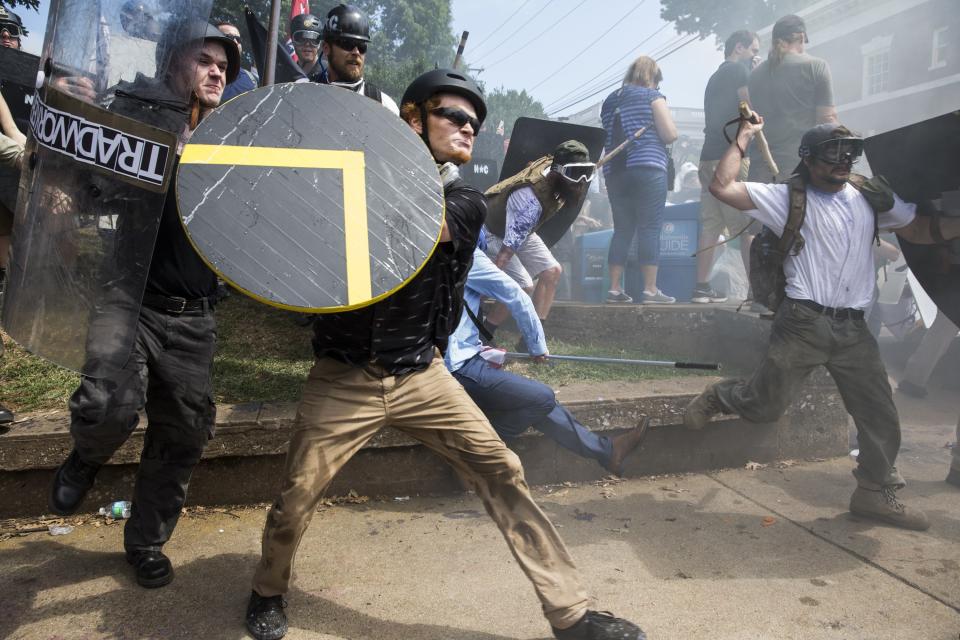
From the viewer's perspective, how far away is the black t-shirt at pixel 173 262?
2.38 m

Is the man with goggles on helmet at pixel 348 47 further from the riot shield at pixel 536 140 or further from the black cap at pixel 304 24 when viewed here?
the black cap at pixel 304 24

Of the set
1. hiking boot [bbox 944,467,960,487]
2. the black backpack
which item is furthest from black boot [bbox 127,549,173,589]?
hiking boot [bbox 944,467,960,487]

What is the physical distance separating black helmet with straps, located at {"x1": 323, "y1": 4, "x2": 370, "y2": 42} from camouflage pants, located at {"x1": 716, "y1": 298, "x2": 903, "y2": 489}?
96.0 inches

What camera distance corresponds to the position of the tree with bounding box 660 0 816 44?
24.6 metres

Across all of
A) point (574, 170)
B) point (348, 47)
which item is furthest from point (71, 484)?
point (574, 170)

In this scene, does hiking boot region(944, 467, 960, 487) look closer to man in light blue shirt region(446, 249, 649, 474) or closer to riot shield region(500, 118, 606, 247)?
man in light blue shirt region(446, 249, 649, 474)

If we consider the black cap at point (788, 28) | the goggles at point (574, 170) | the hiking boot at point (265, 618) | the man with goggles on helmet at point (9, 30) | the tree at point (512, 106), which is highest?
the tree at point (512, 106)

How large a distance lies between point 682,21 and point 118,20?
30.9 meters

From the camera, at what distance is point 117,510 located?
3.02 m

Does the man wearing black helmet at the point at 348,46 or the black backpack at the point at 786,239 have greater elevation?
the man wearing black helmet at the point at 348,46

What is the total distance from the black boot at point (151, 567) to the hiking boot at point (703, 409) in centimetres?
253

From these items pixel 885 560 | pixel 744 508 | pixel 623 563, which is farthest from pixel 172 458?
pixel 885 560

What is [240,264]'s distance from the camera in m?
1.76

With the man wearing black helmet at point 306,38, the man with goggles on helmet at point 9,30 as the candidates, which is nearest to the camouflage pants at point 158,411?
the man wearing black helmet at point 306,38
